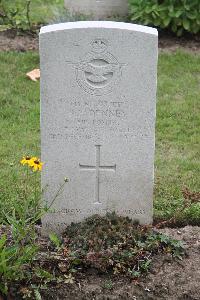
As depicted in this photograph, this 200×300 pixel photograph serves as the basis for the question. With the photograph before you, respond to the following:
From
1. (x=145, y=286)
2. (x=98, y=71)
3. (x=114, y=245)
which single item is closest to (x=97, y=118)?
(x=98, y=71)

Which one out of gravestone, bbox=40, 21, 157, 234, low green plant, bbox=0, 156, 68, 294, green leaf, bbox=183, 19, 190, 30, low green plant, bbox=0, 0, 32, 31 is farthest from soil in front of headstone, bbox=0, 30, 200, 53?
low green plant, bbox=0, 156, 68, 294

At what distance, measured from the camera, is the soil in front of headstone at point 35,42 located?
9367 mm

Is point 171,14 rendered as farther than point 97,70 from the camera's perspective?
Yes

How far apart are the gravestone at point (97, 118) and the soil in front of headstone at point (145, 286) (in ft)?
1.79

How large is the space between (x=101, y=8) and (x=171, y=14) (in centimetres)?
126

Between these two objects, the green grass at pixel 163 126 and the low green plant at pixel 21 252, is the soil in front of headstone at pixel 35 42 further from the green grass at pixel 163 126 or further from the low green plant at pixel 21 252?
the low green plant at pixel 21 252

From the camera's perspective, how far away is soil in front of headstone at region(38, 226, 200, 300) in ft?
15.0


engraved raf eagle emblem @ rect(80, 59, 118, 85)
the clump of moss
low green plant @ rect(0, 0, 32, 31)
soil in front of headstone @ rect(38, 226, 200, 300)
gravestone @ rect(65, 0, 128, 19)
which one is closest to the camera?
soil in front of headstone @ rect(38, 226, 200, 300)

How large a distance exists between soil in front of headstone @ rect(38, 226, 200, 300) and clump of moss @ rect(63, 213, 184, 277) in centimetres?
6

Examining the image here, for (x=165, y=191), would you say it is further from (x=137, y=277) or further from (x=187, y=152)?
(x=137, y=277)

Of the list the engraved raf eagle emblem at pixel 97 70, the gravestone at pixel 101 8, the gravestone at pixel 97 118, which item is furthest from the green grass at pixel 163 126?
the gravestone at pixel 101 8

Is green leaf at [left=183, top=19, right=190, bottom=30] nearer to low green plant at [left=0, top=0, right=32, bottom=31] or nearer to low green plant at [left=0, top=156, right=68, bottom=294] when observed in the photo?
low green plant at [left=0, top=0, right=32, bottom=31]

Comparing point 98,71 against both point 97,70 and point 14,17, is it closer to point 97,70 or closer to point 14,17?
point 97,70

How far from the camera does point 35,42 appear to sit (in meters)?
9.55
